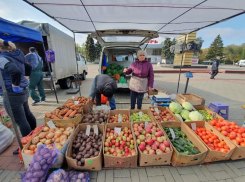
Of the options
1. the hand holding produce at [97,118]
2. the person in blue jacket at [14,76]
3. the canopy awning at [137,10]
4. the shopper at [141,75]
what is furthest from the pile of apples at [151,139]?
the canopy awning at [137,10]

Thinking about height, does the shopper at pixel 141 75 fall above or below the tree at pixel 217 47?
below

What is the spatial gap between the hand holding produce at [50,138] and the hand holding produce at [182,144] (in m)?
1.97

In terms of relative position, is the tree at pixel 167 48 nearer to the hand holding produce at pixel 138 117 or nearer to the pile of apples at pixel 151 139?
the hand holding produce at pixel 138 117

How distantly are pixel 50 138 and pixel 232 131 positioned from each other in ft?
11.5

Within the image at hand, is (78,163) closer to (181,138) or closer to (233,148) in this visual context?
(181,138)

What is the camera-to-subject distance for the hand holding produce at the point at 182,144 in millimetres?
1956

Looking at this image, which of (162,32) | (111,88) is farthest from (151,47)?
(111,88)

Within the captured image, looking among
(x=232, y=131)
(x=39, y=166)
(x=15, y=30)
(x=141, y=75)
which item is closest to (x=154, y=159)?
(x=39, y=166)

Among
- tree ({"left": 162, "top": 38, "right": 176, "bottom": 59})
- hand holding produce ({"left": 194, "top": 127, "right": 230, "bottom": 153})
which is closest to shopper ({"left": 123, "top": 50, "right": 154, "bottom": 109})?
hand holding produce ({"left": 194, "top": 127, "right": 230, "bottom": 153})

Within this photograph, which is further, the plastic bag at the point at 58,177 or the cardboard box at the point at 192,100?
the cardboard box at the point at 192,100

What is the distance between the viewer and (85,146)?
202 centimetres

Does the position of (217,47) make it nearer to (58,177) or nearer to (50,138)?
(50,138)

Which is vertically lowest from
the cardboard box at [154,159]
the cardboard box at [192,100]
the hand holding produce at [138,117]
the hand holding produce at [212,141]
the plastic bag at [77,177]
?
the plastic bag at [77,177]

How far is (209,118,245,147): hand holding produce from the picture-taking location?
81.1 inches
